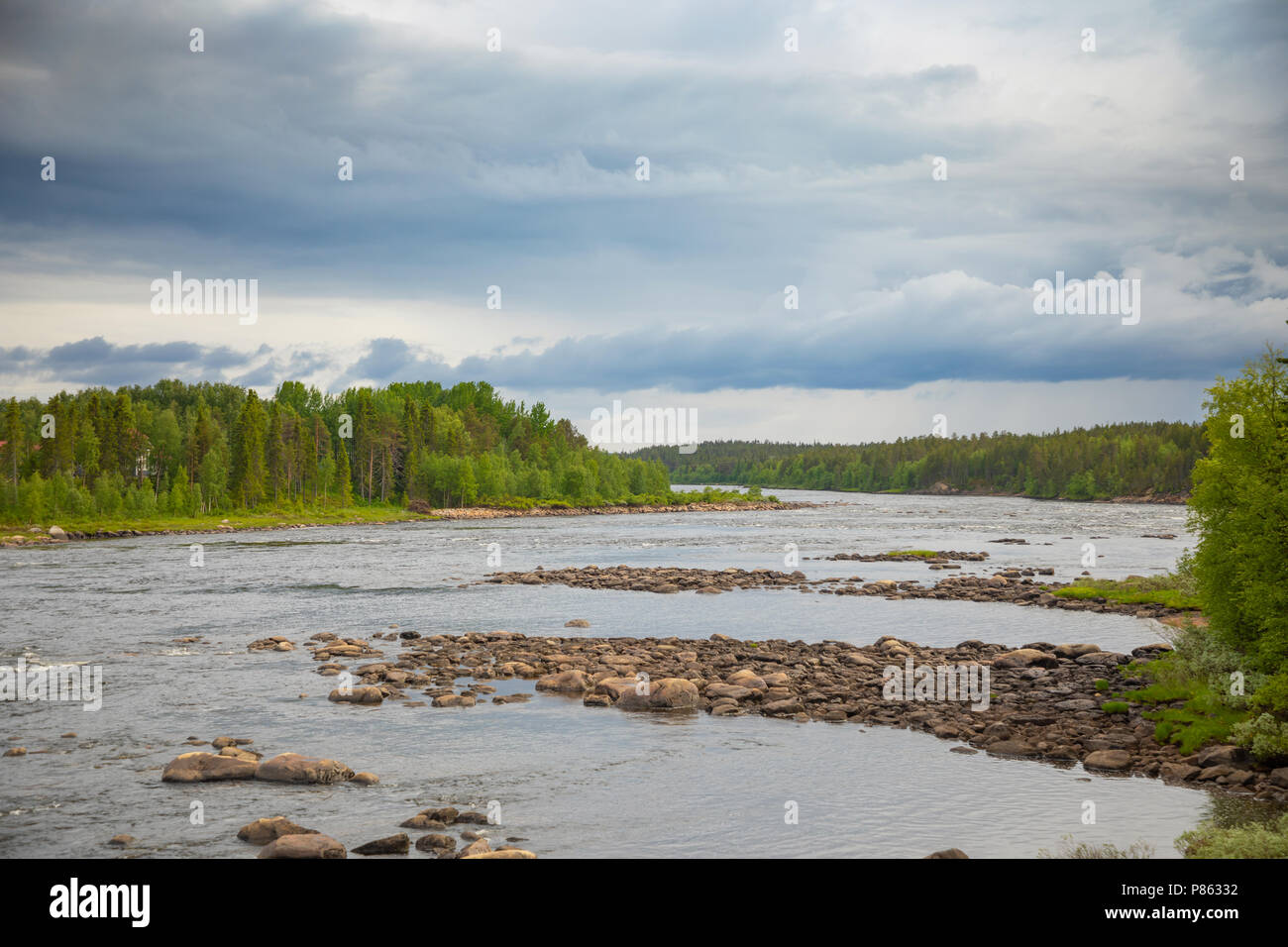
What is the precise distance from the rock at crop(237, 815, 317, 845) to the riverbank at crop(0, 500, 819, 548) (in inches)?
3757

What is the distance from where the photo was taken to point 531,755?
72.9 feet

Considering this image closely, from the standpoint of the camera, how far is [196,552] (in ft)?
269

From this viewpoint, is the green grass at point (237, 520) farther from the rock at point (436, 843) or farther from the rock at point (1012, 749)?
the rock at point (1012, 749)

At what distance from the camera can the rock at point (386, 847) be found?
15742mm

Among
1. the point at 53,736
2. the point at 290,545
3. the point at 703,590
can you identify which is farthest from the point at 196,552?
the point at 53,736

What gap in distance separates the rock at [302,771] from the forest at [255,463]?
105 metres

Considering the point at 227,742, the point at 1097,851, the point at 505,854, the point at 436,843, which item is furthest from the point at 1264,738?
the point at 227,742

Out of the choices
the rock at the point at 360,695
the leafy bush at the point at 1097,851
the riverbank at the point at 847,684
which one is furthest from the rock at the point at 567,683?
the leafy bush at the point at 1097,851

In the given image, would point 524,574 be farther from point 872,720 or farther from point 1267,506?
point 1267,506

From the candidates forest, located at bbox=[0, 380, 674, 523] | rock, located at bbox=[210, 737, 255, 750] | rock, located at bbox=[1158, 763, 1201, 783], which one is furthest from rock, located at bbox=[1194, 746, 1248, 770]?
forest, located at bbox=[0, 380, 674, 523]

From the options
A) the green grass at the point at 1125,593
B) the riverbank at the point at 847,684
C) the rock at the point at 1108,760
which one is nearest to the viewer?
the rock at the point at 1108,760

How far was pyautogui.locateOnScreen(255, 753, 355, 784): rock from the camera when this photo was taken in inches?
782

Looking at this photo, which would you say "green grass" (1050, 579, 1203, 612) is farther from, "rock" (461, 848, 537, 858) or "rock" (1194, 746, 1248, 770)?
"rock" (461, 848, 537, 858)
